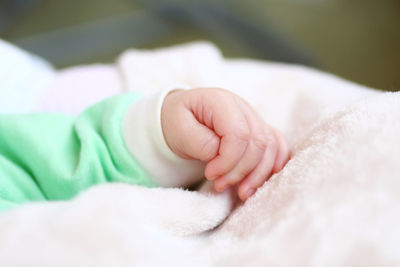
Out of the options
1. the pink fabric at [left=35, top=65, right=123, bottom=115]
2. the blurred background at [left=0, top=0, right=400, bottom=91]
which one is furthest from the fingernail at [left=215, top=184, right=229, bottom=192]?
the blurred background at [left=0, top=0, right=400, bottom=91]

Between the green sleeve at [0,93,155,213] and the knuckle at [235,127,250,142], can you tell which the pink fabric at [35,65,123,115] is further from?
the knuckle at [235,127,250,142]

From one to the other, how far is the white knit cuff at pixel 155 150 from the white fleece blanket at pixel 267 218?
0.05 m

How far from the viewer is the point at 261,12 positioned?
148cm

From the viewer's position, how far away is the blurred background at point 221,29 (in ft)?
4.43

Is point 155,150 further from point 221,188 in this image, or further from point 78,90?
point 78,90

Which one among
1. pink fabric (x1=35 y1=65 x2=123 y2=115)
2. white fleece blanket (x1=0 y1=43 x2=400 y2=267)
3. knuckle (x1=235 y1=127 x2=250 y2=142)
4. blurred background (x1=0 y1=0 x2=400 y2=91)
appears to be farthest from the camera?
blurred background (x1=0 y1=0 x2=400 y2=91)

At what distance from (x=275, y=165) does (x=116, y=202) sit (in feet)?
0.69

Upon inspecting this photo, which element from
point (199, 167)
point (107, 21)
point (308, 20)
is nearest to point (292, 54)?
point (308, 20)

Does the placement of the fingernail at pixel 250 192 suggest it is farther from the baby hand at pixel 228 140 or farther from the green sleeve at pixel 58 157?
the green sleeve at pixel 58 157

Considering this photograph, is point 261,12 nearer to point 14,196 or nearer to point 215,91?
point 215,91

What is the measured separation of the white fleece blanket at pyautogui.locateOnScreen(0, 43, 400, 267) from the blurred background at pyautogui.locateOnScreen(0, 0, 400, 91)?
0.92m

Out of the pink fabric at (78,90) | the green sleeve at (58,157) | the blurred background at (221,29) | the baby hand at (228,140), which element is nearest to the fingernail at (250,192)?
the baby hand at (228,140)

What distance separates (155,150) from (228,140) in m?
0.12

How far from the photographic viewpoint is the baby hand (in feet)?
1.58
